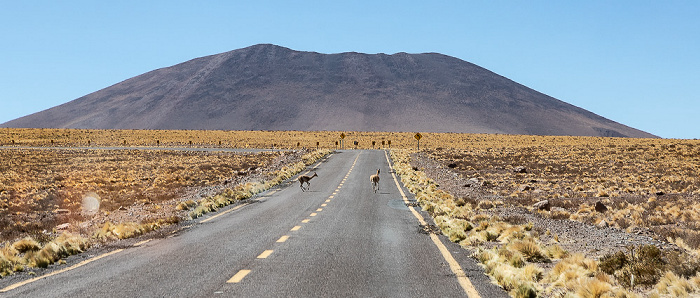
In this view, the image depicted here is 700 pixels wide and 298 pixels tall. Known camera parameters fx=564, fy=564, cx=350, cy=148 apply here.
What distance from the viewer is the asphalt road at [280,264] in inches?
296

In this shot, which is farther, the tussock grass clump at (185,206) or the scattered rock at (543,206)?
the tussock grass clump at (185,206)

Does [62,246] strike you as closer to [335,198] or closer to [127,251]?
[127,251]

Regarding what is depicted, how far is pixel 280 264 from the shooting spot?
9.21 m

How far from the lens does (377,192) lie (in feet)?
82.3

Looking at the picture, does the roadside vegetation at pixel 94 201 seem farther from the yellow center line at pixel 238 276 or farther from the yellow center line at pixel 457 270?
the yellow center line at pixel 457 270

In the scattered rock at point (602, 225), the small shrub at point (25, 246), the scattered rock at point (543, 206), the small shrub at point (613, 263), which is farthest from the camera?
the scattered rock at point (543, 206)

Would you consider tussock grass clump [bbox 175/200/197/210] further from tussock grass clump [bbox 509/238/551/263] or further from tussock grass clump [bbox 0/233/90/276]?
tussock grass clump [bbox 509/238/551/263]

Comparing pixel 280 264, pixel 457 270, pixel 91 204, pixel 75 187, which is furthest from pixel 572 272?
pixel 75 187

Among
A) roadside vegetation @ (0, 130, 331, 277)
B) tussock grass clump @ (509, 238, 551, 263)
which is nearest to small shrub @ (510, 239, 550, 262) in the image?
tussock grass clump @ (509, 238, 551, 263)

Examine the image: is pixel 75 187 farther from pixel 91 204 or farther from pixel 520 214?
pixel 520 214

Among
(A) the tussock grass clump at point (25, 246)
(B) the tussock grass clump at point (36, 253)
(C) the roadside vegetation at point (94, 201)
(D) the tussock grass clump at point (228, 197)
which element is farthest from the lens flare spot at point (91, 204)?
(B) the tussock grass clump at point (36, 253)

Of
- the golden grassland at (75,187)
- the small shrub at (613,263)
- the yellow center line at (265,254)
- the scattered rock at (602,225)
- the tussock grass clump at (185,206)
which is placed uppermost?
the small shrub at (613,263)

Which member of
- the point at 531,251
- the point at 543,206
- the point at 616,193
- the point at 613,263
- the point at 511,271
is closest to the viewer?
the point at 511,271

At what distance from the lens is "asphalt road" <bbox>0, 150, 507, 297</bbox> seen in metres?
7.51
